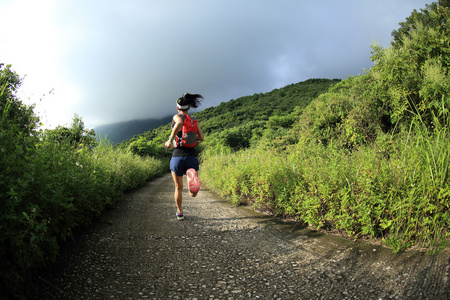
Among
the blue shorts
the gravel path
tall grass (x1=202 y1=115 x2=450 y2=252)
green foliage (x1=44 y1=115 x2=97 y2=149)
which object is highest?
green foliage (x1=44 y1=115 x2=97 y2=149)

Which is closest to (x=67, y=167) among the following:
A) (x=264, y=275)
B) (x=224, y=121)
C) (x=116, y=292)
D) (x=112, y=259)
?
(x=112, y=259)

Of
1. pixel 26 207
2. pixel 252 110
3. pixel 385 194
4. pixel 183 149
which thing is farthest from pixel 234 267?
pixel 252 110

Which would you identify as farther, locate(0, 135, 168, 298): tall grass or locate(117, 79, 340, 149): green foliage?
locate(117, 79, 340, 149): green foliage

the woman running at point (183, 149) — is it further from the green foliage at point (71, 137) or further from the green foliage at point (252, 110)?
the green foliage at point (252, 110)

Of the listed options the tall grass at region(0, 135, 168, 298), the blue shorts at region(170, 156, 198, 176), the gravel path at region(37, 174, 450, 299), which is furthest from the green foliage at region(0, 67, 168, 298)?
the blue shorts at region(170, 156, 198, 176)

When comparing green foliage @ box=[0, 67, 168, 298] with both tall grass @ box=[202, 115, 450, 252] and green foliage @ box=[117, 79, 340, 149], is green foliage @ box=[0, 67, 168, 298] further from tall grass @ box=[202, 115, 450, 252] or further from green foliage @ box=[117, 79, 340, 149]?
green foliage @ box=[117, 79, 340, 149]

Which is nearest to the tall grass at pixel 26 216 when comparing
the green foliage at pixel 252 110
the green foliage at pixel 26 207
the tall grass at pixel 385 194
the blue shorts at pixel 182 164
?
the green foliage at pixel 26 207

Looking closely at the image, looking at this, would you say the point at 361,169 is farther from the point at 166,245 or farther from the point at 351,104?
the point at 351,104

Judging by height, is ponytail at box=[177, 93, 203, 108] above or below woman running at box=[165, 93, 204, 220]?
above

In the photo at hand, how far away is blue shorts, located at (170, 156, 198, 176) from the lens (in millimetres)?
4508

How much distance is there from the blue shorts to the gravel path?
103 cm

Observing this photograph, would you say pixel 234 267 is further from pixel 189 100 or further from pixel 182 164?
pixel 189 100

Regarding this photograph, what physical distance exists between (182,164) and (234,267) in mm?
2198

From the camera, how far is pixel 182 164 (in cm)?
452
